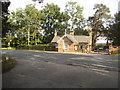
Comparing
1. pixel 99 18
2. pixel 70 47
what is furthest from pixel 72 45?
pixel 99 18

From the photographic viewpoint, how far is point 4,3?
41.7 feet

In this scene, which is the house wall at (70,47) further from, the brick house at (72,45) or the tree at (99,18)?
the tree at (99,18)

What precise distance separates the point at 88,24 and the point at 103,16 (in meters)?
6.94

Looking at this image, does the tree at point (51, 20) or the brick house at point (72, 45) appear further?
the tree at point (51, 20)

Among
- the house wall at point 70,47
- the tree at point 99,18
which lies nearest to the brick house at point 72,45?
the house wall at point 70,47

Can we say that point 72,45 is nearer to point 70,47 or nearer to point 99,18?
point 70,47

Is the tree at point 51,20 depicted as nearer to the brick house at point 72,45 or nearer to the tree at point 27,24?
the tree at point 27,24

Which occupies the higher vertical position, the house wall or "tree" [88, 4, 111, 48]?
"tree" [88, 4, 111, 48]

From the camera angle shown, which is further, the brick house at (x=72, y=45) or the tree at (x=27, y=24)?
the tree at (x=27, y=24)

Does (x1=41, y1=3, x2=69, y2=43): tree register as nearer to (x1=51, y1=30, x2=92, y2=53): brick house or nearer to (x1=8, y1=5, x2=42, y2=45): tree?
(x1=8, y1=5, x2=42, y2=45): tree

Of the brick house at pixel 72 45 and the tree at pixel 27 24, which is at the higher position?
the tree at pixel 27 24

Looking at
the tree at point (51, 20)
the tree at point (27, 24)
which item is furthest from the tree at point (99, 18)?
the tree at point (27, 24)

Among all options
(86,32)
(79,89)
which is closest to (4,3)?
(79,89)

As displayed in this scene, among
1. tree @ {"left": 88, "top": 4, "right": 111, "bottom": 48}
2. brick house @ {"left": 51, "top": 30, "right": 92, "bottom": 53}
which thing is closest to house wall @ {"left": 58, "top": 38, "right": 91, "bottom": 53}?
brick house @ {"left": 51, "top": 30, "right": 92, "bottom": 53}
